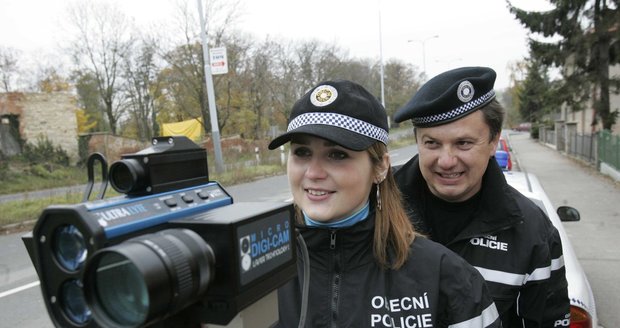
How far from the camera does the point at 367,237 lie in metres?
1.39

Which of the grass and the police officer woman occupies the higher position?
the police officer woman

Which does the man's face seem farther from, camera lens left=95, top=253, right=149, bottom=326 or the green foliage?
the green foliage

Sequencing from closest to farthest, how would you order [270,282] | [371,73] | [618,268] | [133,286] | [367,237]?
[133,286]
[270,282]
[367,237]
[618,268]
[371,73]

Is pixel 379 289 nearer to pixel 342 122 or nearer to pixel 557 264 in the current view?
pixel 342 122

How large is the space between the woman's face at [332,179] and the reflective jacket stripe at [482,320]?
0.43 meters

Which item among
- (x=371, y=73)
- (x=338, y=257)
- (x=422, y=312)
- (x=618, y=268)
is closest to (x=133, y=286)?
(x=338, y=257)

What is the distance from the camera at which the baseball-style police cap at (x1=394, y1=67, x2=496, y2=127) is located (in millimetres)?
1841

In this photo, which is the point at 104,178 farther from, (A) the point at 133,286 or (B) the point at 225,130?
(B) the point at 225,130

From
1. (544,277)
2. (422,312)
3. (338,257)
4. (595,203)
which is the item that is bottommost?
(595,203)

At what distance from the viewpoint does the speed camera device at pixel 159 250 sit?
0.77 m

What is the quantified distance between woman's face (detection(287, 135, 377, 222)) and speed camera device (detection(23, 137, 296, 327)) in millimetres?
324

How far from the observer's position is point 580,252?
582 cm

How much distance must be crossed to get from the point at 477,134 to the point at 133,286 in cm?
149

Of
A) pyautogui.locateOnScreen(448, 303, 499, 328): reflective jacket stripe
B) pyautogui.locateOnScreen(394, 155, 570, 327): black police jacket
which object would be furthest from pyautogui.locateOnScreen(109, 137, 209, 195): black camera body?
pyautogui.locateOnScreen(394, 155, 570, 327): black police jacket
